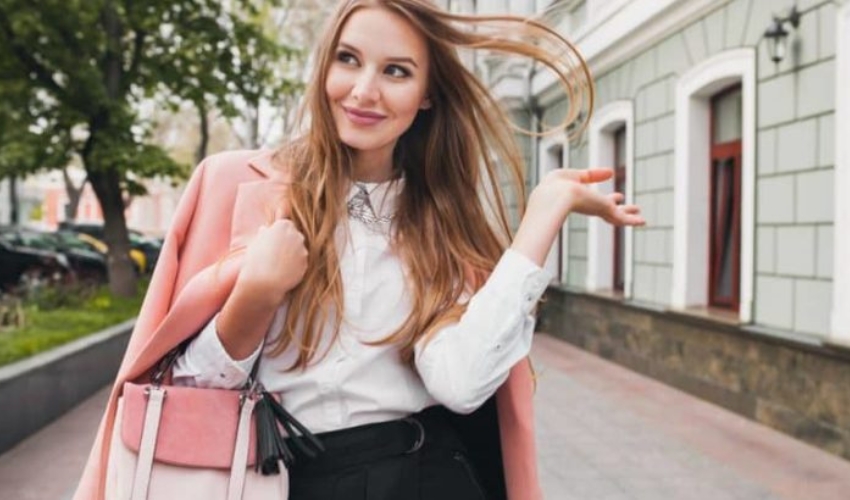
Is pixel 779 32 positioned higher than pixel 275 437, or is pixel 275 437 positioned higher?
pixel 779 32

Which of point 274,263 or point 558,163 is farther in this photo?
point 558,163

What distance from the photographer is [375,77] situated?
153 cm

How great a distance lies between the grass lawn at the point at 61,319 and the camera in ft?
25.1

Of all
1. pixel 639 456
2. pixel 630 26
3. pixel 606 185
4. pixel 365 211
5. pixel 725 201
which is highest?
pixel 630 26

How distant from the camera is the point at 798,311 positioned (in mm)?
6902

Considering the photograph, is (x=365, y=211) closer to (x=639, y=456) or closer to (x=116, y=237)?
(x=639, y=456)

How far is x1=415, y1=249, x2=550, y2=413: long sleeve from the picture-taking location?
1.40 metres

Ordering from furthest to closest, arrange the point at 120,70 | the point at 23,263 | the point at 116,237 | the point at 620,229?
1. the point at 23,263
2. the point at 116,237
3. the point at 120,70
4. the point at 620,229

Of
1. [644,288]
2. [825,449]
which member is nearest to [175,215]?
[825,449]

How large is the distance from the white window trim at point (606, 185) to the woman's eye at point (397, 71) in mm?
9118

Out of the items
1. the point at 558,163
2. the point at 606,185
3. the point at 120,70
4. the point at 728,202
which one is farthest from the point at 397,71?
the point at 120,70

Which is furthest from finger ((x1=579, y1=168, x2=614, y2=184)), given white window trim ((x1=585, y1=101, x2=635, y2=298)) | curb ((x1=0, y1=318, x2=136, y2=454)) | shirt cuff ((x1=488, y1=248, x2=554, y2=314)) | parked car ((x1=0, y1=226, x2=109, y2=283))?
parked car ((x1=0, y1=226, x2=109, y2=283))

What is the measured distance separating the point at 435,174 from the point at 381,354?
389mm

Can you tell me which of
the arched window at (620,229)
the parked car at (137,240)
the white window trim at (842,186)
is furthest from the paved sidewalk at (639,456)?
the parked car at (137,240)
